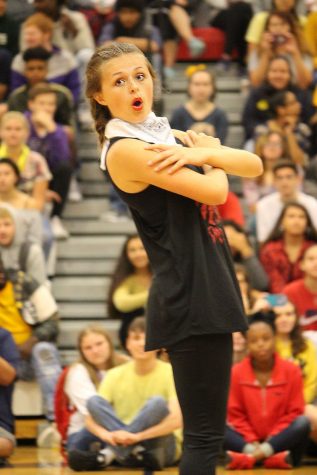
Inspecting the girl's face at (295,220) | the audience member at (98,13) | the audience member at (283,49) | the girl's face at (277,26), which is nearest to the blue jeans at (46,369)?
the girl's face at (295,220)

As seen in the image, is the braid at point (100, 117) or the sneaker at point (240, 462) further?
the sneaker at point (240, 462)

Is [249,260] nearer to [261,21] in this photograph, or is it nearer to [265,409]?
[265,409]

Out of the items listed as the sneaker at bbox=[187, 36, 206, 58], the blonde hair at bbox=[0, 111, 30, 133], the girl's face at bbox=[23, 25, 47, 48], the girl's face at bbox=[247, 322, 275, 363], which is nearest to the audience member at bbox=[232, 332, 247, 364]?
the girl's face at bbox=[247, 322, 275, 363]

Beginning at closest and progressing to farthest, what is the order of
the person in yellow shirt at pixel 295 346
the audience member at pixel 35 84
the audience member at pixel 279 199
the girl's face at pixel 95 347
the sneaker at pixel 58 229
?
the girl's face at pixel 95 347 < the person in yellow shirt at pixel 295 346 < the audience member at pixel 279 199 < the sneaker at pixel 58 229 < the audience member at pixel 35 84

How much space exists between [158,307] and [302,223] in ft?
13.0

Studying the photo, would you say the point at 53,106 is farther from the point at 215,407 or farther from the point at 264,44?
the point at 215,407

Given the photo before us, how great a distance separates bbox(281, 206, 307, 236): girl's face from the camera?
7.05m

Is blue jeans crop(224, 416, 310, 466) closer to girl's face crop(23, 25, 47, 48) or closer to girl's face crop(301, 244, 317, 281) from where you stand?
girl's face crop(301, 244, 317, 281)

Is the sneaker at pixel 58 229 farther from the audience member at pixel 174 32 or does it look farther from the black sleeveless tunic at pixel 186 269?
the black sleeveless tunic at pixel 186 269

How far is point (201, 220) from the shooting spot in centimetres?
316

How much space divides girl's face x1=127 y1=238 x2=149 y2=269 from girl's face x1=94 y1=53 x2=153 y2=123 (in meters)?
3.70

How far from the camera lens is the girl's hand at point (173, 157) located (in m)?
3.06

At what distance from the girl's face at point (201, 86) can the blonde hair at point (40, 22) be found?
139 centimetres

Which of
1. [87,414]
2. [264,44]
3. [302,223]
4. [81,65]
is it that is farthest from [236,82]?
[87,414]
